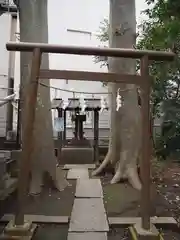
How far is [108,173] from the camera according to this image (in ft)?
29.4

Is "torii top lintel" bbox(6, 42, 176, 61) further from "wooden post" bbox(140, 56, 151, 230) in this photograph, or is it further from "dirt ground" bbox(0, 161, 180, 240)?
"dirt ground" bbox(0, 161, 180, 240)

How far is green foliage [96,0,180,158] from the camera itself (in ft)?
19.0

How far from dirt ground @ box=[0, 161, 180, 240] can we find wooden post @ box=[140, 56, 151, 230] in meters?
0.55

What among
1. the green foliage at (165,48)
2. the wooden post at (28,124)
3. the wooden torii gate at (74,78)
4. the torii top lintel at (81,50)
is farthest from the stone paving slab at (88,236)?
the green foliage at (165,48)

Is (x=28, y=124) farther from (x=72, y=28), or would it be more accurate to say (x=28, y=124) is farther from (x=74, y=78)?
(x=72, y=28)

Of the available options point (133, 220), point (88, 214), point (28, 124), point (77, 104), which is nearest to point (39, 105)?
point (28, 124)

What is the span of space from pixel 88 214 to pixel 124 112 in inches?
127

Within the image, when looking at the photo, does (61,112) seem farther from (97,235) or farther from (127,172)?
(97,235)

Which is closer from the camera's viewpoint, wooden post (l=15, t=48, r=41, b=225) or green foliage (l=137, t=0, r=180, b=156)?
wooden post (l=15, t=48, r=41, b=225)

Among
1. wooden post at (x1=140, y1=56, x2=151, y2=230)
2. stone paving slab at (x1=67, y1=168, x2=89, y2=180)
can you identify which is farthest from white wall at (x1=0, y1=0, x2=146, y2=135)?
wooden post at (x1=140, y1=56, x2=151, y2=230)

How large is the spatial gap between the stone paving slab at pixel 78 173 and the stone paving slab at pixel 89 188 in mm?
525

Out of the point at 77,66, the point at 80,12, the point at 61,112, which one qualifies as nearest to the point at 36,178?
the point at 61,112

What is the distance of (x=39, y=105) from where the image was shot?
7250 mm

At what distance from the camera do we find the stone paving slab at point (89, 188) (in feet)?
22.4
